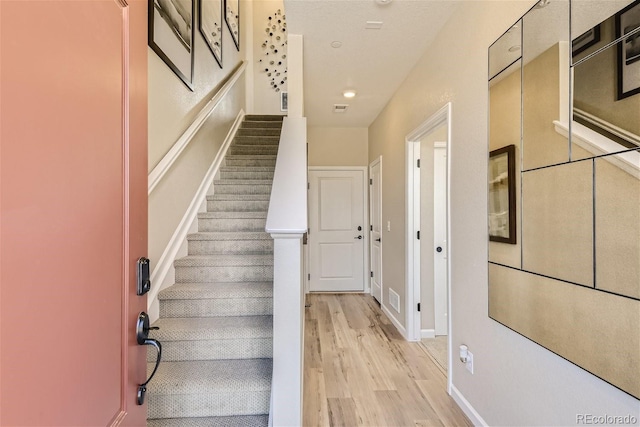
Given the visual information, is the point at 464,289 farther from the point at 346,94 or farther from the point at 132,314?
the point at 346,94

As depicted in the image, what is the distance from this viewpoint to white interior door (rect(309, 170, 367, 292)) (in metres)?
4.80

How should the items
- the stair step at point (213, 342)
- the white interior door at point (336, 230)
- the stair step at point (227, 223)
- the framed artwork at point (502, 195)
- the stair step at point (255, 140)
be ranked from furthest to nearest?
the white interior door at point (336, 230), the stair step at point (255, 140), the stair step at point (227, 223), the stair step at point (213, 342), the framed artwork at point (502, 195)

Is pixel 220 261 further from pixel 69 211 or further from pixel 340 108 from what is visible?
pixel 340 108

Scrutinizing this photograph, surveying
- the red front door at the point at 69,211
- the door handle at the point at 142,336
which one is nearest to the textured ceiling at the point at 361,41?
the red front door at the point at 69,211

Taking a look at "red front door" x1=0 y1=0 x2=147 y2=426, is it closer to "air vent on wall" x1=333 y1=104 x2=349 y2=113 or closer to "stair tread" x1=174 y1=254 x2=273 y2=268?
"stair tread" x1=174 y1=254 x2=273 y2=268

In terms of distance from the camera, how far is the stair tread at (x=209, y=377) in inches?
60.6

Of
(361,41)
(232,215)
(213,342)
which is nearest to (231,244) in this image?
(232,215)

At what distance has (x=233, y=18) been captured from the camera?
13.4 ft

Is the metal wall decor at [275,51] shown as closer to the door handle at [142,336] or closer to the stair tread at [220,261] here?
the stair tread at [220,261]

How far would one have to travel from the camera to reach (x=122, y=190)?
741mm

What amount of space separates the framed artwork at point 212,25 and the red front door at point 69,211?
2.41 m

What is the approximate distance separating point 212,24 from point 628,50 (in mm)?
3311

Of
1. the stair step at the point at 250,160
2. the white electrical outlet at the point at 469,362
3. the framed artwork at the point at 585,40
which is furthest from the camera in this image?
the stair step at the point at 250,160

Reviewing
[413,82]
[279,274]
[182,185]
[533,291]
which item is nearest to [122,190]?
[279,274]
